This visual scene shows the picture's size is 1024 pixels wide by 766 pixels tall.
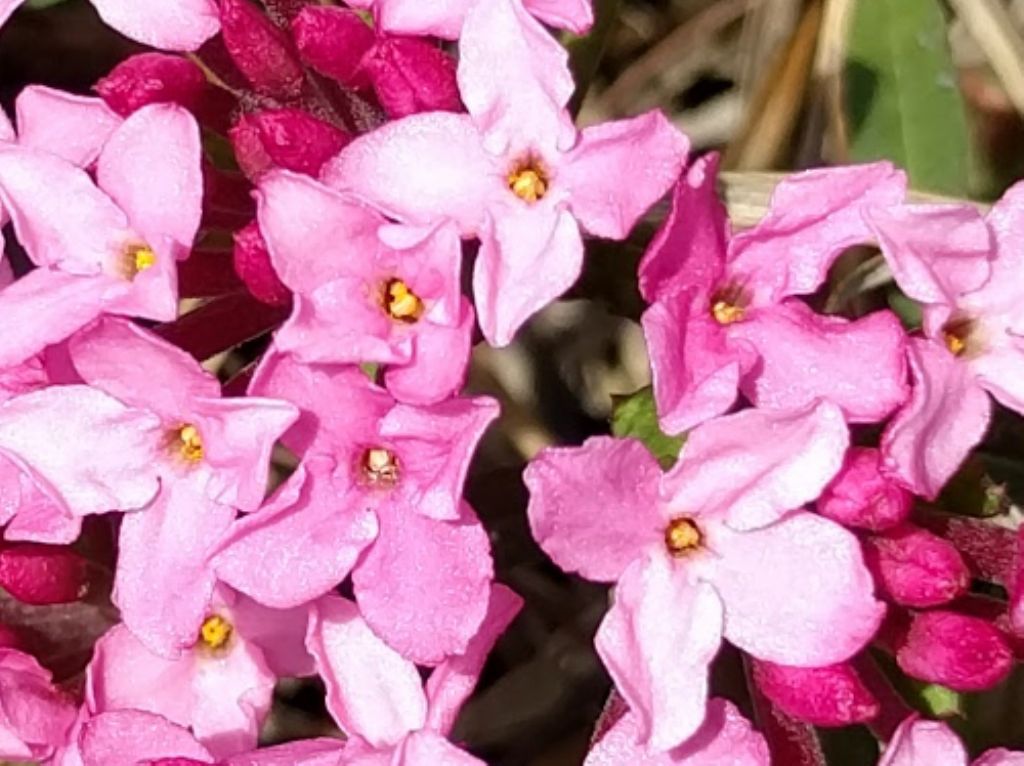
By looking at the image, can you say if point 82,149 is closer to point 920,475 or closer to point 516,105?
point 516,105

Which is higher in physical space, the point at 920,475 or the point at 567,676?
the point at 920,475

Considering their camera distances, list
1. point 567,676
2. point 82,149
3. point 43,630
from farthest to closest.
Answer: point 567,676
point 43,630
point 82,149

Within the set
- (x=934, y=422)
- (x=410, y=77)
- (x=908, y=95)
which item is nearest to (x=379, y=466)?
(x=410, y=77)

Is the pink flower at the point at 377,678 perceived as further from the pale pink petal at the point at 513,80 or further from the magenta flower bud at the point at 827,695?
the pale pink petal at the point at 513,80

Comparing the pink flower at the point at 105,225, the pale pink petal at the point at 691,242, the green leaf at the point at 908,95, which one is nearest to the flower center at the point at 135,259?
the pink flower at the point at 105,225

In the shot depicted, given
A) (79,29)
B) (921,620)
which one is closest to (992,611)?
(921,620)

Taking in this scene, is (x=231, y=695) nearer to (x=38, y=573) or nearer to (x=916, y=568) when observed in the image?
(x=38, y=573)

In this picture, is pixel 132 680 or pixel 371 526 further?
pixel 132 680

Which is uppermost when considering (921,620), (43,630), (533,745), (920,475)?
(920,475)
